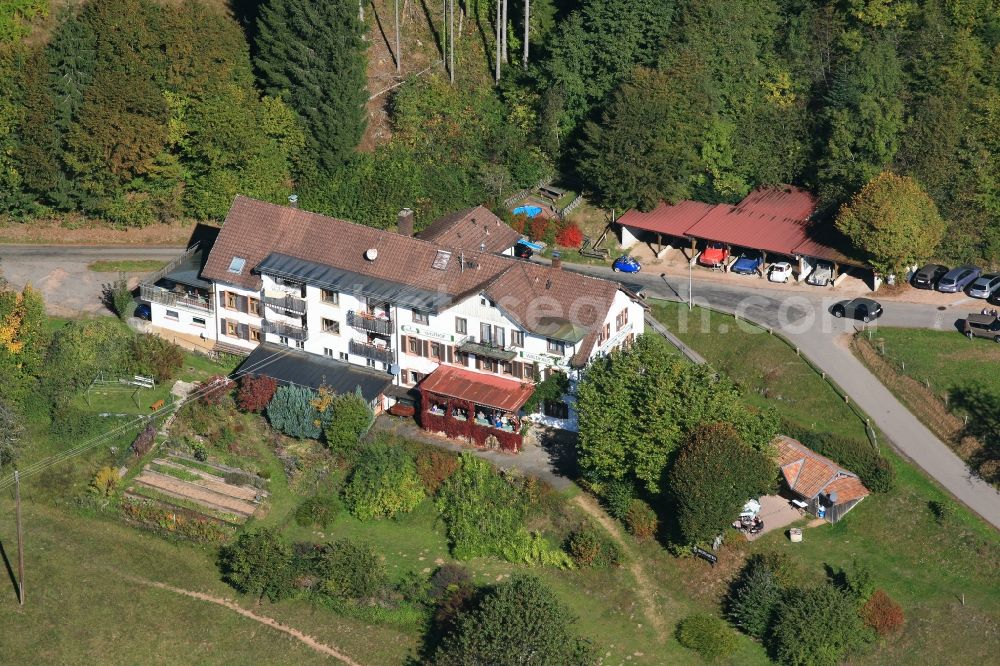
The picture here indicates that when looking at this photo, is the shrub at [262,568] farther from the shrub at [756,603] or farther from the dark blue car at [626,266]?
the dark blue car at [626,266]

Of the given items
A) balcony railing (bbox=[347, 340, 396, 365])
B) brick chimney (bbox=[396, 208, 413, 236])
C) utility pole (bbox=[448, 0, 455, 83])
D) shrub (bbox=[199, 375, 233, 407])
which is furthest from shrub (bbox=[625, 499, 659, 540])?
utility pole (bbox=[448, 0, 455, 83])

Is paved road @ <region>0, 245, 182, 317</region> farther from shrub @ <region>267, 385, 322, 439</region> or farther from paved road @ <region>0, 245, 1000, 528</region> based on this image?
shrub @ <region>267, 385, 322, 439</region>

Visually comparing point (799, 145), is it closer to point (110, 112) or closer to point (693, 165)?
point (693, 165)

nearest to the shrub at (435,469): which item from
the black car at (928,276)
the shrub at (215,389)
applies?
the shrub at (215,389)

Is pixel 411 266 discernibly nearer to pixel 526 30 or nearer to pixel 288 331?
pixel 288 331

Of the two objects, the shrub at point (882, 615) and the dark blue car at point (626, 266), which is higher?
the dark blue car at point (626, 266)

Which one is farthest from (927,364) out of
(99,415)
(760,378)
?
(99,415)

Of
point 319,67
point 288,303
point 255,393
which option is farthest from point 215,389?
point 319,67
